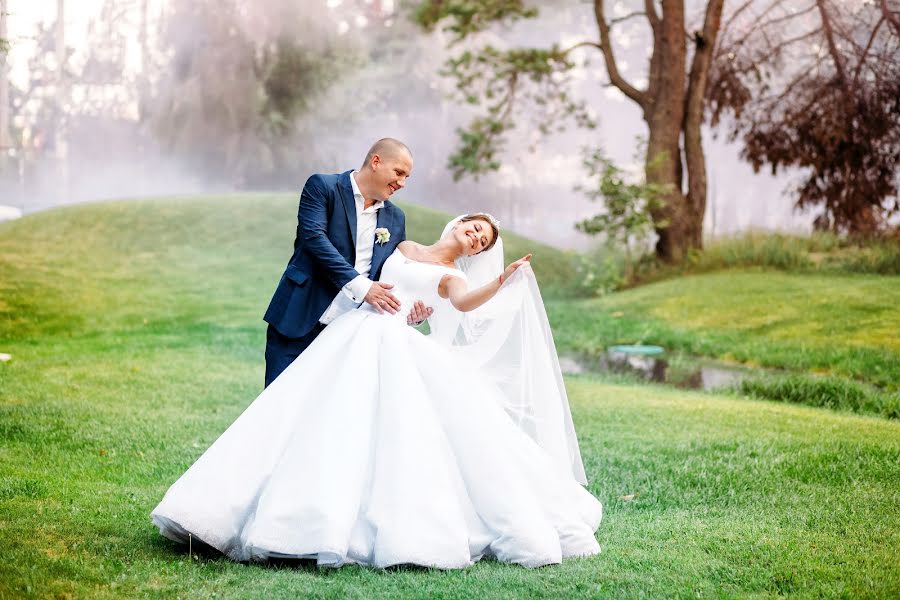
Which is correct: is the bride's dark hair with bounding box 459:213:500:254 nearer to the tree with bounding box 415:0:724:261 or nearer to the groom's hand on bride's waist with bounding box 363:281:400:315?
the groom's hand on bride's waist with bounding box 363:281:400:315

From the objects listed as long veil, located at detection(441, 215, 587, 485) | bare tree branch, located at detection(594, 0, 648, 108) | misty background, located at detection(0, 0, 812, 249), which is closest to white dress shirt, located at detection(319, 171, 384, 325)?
long veil, located at detection(441, 215, 587, 485)

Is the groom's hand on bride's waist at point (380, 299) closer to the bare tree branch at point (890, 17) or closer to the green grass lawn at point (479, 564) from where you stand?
the green grass lawn at point (479, 564)

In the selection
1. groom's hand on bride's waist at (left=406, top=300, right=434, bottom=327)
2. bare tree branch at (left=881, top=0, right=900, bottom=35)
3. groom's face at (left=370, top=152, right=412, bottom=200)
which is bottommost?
groom's hand on bride's waist at (left=406, top=300, right=434, bottom=327)

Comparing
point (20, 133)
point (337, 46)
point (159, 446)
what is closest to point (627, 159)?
point (337, 46)

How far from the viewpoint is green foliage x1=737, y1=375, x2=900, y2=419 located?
778 centimetres

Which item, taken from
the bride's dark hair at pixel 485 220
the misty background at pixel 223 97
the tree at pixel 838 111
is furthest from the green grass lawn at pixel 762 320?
the bride's dark hair at pixel 485 220

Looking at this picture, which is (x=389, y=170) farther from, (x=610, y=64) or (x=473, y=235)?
(x=610, y=64)

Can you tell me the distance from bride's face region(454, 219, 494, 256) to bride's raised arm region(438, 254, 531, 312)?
0.17 m

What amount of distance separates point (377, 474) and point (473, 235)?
1128mm

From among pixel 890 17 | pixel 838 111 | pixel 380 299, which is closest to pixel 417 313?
pixel 380 299

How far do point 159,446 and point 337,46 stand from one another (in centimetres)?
1840

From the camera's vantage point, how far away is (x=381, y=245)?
4141mm

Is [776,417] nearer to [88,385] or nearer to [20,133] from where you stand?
[88,385]

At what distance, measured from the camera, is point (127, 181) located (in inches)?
803
